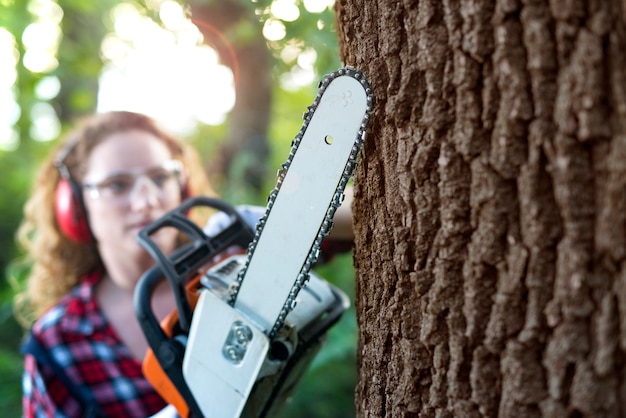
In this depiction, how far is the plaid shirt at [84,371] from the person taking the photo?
1916 mm

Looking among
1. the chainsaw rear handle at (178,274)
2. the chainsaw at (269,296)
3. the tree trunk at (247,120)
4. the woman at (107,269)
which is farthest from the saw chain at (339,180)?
the tree trunk at (247,120)

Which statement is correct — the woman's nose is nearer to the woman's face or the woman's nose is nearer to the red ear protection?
the woman's face

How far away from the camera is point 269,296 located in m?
1.03

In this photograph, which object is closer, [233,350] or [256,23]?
[233,350]

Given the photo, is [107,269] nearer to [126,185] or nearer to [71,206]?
[71,206]

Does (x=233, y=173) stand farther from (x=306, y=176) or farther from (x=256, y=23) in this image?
(x=306, y=176)

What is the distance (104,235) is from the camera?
2.09m

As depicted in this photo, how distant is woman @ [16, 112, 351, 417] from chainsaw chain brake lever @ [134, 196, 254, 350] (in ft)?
1.49

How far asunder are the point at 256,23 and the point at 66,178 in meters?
1.29

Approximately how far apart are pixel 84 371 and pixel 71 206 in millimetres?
589

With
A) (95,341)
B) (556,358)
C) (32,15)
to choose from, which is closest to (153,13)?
(95,341)

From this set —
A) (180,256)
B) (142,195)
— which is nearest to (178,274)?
(180,256)

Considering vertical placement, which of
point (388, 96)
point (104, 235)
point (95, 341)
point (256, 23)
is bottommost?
point (95, 341)

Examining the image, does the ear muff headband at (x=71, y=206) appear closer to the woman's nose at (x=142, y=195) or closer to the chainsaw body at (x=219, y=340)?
the woman's nose at (x=142, y=195)
